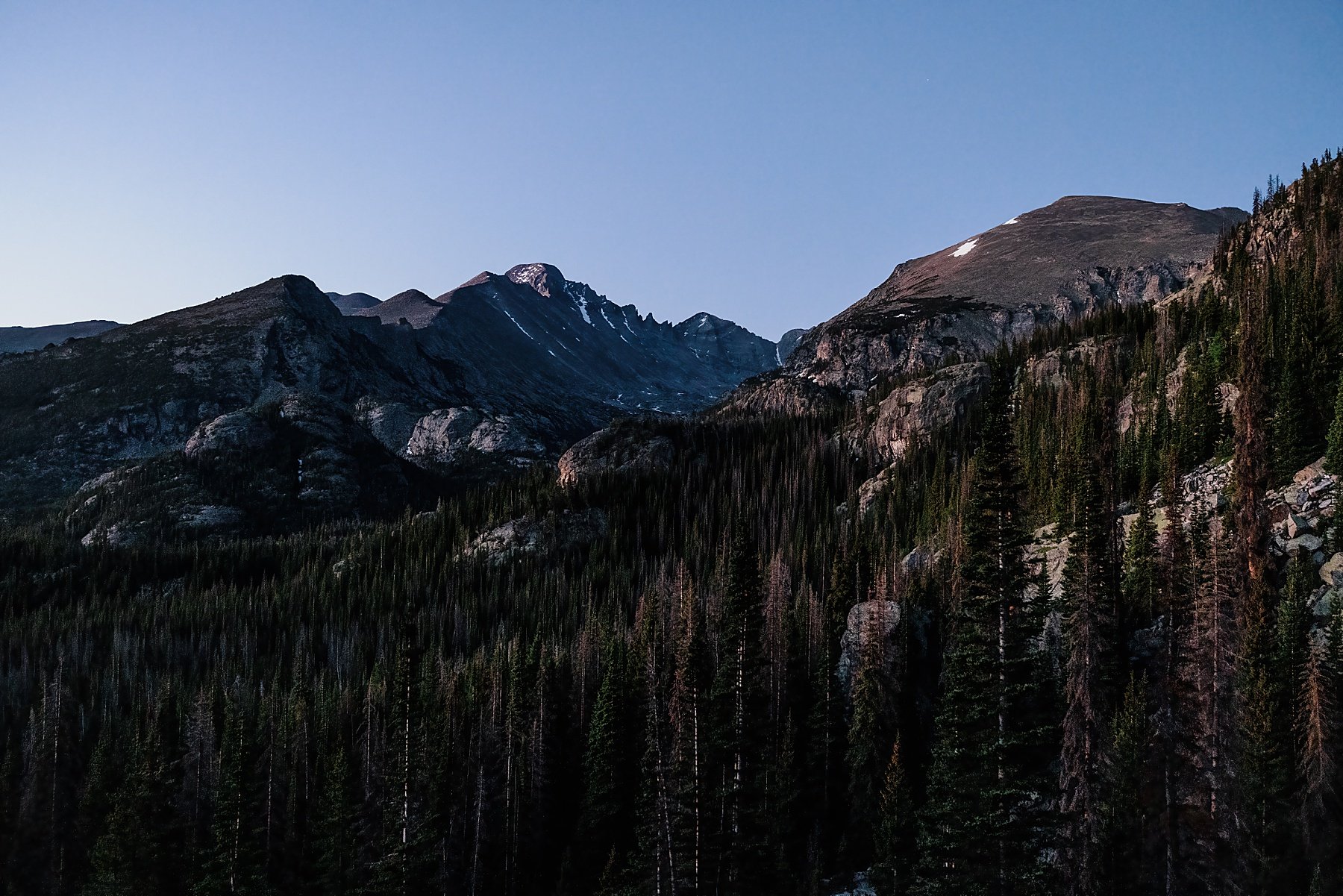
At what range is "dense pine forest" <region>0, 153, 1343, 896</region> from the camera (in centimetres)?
3706

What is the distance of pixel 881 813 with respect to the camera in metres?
67.5

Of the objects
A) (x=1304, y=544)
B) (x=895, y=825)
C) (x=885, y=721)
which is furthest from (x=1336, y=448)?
(x=895, y=825)

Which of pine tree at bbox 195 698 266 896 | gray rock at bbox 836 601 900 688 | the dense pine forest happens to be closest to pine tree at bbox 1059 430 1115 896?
the dense pine forest

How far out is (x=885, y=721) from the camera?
73.8 metres

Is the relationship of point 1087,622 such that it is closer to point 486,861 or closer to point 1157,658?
point 1157,658

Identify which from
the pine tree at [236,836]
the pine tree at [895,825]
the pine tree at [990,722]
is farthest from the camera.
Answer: the pine tree at [236,836]

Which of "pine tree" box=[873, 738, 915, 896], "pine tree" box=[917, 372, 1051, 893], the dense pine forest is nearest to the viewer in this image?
"pine tree" box=[917, 372, 1051, 893]

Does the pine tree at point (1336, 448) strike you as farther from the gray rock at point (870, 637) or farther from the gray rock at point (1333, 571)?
the gray rock at point (870, 637)

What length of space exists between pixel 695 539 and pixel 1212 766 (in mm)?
145965

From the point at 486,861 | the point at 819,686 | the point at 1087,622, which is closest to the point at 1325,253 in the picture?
the point at 819,686

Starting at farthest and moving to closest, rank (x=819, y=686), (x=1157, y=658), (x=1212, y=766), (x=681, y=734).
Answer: (x=819, y=686) → (x=1157, y=658) → (x=681, y=734) → (x=1212, y=766)

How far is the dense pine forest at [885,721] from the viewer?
37062 millimetres

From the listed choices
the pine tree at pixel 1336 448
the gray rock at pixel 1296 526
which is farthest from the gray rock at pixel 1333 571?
the pine tree at pixel 1336 448

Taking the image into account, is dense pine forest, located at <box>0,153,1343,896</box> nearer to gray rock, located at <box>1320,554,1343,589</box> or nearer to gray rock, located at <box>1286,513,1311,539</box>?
gray rock, located at <box>1320,554,1343,589</box>
